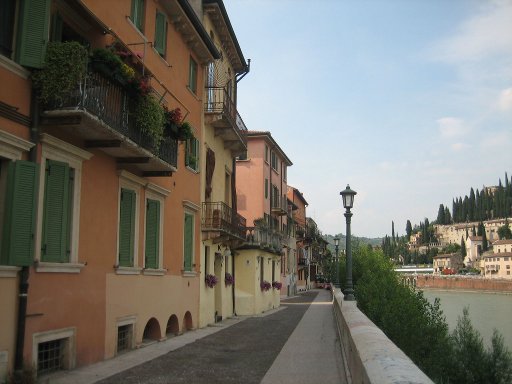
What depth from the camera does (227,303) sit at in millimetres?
21844

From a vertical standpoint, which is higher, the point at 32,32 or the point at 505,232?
the point at 505,232

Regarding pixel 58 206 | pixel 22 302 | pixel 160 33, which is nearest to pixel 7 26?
pixel 58 206

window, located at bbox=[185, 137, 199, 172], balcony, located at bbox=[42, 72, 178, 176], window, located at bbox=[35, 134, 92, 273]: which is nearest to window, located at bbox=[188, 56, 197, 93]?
window, located at bbox=[185, 137, 199, 172]

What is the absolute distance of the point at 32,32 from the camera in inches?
305

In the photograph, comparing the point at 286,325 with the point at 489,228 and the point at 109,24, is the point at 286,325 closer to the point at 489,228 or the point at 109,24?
the point at 109,24

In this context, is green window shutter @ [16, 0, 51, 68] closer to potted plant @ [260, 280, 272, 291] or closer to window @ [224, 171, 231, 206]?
window @ [224, 171, 231, 206]

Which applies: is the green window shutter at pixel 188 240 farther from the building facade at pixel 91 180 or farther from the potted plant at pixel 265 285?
the potted plant at pixel 265 285

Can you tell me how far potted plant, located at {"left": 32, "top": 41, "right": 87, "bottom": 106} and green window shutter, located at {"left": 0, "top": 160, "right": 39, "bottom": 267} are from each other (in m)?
1.08

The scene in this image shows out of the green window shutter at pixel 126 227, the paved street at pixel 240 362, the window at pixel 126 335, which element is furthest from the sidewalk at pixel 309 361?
the green window shutter at pixel 126 227

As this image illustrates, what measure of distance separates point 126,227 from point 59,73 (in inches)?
173

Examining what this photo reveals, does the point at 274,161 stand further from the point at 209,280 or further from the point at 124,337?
the point at 124,337

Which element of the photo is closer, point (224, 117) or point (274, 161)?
point (224, 117)

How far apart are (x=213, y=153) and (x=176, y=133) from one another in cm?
671

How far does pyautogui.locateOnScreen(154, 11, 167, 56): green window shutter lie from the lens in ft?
43.5
